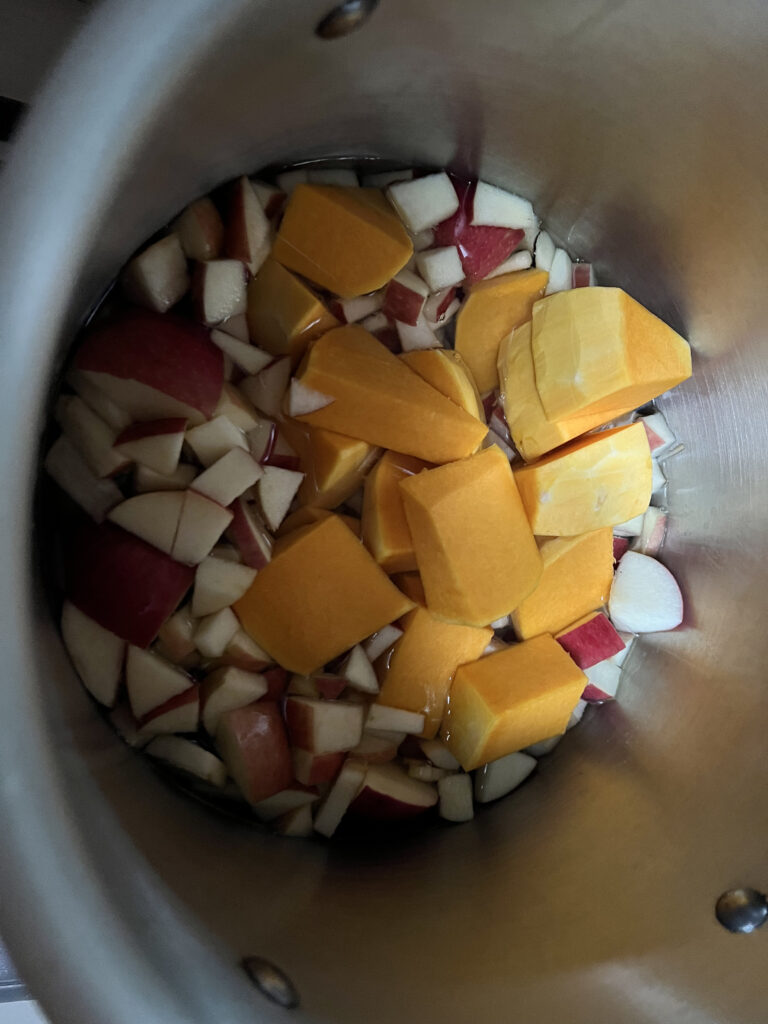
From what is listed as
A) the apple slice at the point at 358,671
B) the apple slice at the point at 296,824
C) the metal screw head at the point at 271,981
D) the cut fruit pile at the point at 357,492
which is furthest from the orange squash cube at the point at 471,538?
the metal screw head at the point at 271,981

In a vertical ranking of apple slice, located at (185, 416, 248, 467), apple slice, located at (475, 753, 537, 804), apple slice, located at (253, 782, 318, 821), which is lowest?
apple slice, located at (253, 782, 318, 821)

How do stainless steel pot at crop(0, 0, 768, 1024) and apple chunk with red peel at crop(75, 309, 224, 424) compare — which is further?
apple chunk with red peel at crop(75, 309, 224, 424)

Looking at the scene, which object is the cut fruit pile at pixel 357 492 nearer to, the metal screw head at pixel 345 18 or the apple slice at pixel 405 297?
the apple slice at pixel 405 297

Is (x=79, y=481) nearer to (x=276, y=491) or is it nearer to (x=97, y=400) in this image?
(x=97, y=400)

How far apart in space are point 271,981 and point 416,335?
2.58 feet

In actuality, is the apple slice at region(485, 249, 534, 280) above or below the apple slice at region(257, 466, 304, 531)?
above

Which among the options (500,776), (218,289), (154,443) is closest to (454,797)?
(500,776)

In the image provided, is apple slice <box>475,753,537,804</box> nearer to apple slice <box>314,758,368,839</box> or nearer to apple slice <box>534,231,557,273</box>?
apple slice <box>314,758,368,839</box>

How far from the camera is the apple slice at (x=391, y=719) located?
108cm

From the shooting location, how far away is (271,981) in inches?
29.4

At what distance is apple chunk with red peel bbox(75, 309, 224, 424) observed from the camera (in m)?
0.84

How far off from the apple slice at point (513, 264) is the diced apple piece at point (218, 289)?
1.15 feet

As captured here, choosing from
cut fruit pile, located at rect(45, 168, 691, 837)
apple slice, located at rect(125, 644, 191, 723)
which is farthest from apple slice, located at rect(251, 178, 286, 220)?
apple slice, located at rect(125, 644, 191, 723)

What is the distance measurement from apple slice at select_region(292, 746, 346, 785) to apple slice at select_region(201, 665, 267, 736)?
0.10 metres
